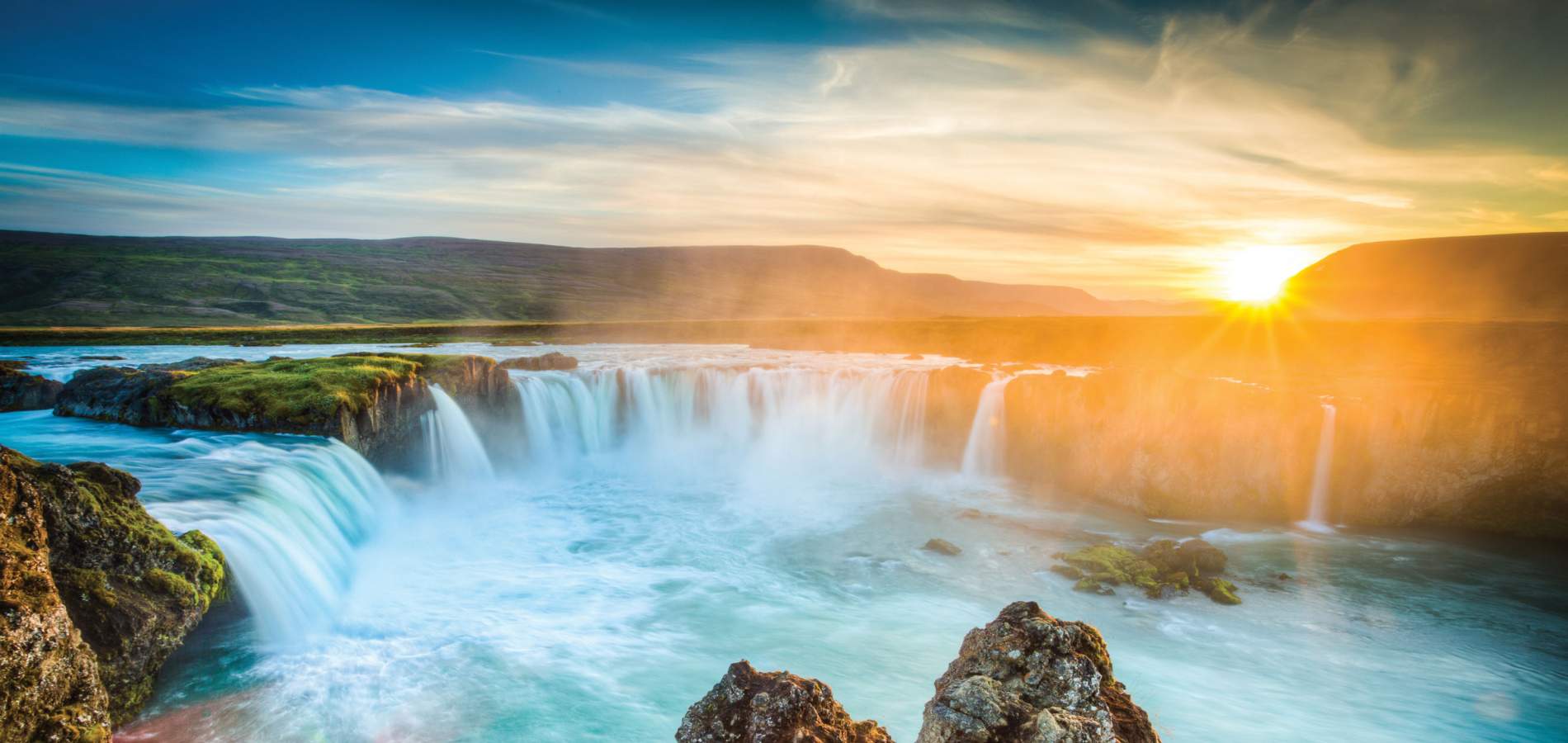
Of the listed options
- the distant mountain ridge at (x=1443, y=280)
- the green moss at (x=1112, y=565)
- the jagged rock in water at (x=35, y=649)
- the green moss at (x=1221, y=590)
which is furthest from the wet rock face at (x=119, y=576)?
the distant mountain ridge at (x=1443, y=280)

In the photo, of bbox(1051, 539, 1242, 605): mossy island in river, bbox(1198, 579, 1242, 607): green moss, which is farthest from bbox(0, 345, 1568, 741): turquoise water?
bbox(1051, 539, 1242, 605): mossy island in river

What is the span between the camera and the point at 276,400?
19.0 meters

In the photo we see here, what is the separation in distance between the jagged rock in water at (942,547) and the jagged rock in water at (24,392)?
2553 centimetres

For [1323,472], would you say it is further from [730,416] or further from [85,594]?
[85,594]

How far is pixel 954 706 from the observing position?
4816 mm

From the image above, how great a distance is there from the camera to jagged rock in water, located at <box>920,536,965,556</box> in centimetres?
1917

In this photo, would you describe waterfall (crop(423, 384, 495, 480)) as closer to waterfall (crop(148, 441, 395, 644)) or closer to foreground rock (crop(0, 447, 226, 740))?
waterfall (crop(148, 441, 395, 644))

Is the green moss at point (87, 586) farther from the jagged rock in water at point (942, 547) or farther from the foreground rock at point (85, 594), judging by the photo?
the jagged rock in water at point (942, 547)

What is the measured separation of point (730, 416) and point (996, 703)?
92.9 feet

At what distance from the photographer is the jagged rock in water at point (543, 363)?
3262 centimetres

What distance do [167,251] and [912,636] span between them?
167015 mm

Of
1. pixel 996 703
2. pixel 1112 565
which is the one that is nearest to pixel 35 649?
pixel 996 703

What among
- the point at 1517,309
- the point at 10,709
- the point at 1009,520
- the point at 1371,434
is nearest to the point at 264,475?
the point at 10,709

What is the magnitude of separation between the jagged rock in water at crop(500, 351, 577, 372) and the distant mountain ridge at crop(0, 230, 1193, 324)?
246 ft
